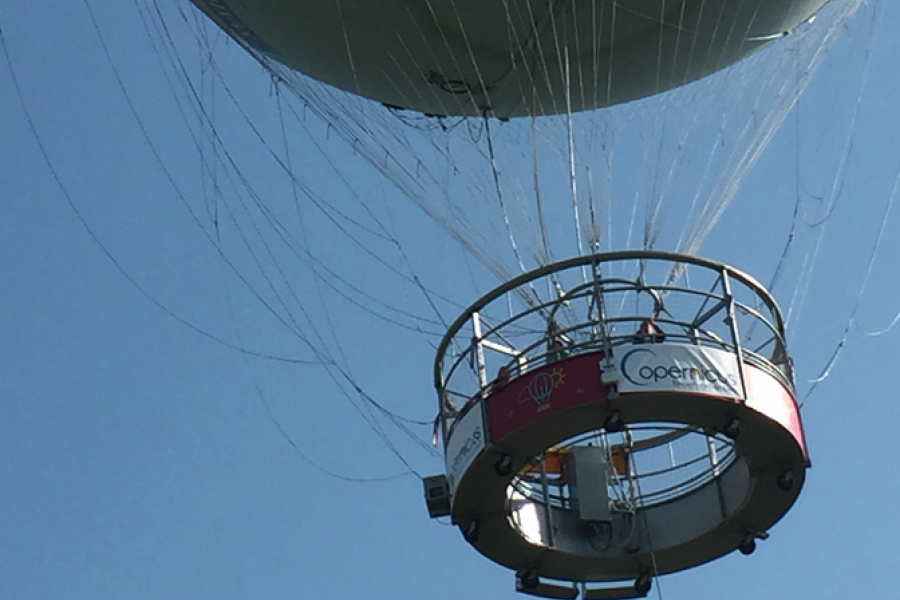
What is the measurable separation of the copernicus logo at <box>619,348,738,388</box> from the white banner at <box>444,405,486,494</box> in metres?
1.90

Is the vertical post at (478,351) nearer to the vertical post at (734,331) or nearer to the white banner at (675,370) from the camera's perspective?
the white banner at (675,370)

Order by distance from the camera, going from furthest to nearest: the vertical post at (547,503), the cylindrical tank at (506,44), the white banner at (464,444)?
the cylindrical tank at (506,44) → the vertical post at (547,503) → the white banner at (464,444)

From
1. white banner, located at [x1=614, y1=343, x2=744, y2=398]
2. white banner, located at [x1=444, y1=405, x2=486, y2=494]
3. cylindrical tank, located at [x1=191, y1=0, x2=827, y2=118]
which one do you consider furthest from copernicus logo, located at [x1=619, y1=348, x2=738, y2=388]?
cylindrical tank, located at [x1=191, y1=0, x2=827, y2=118]

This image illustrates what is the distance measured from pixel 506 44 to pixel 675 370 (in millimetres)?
7372

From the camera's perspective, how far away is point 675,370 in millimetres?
20047

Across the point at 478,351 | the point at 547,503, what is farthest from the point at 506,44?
the point at 547,503

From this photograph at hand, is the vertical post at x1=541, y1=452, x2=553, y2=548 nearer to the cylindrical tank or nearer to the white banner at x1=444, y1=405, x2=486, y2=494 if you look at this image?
the white banner at x1=444, y1=405, x2=486, y2=494

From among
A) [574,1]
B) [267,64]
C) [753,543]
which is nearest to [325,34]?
[267,64]

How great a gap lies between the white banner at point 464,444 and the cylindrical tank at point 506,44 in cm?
646

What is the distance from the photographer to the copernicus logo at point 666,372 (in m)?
20.0

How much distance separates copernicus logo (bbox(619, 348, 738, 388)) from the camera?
65.6ft

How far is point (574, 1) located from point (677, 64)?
2.42 m

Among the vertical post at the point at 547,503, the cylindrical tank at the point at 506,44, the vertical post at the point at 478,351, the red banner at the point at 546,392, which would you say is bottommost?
the vertical post at the point at 547,503

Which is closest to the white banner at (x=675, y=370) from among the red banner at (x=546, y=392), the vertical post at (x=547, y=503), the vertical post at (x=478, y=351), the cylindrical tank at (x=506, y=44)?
the red banner at (x=546, y=392)
